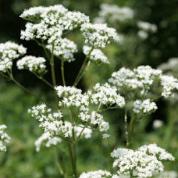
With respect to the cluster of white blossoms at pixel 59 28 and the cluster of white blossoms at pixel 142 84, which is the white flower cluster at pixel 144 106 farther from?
the cluster of white blossoms at pixel 59 28

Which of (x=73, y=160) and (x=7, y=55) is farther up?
(x=7, y=55)

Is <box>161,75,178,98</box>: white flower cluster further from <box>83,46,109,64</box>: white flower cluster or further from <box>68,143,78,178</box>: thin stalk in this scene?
<box>68,143,78,178</box>: thin stalk

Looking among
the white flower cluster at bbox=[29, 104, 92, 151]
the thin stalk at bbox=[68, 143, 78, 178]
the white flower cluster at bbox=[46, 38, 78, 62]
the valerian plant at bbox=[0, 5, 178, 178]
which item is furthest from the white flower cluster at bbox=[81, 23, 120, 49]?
the thin stalk at bbox=[68, 143, 78, 178]

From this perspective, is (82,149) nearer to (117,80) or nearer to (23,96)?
(23,96)

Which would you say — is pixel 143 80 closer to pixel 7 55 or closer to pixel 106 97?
pixel 106 97

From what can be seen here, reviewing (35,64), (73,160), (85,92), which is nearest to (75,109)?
(85,92)

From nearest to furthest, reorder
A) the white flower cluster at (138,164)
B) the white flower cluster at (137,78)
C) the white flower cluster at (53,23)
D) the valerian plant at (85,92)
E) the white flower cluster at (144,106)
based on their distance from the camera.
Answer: the white flower cluster at (138,164), the valerian plant at (85,92), the white flower cluster at (53,23), the white flower cluster at (144,106), the white flower cluster at (137,78)

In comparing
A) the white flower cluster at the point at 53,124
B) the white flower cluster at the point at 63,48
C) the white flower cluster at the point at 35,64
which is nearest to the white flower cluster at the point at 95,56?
the white flower cluster at the point at 63,48
